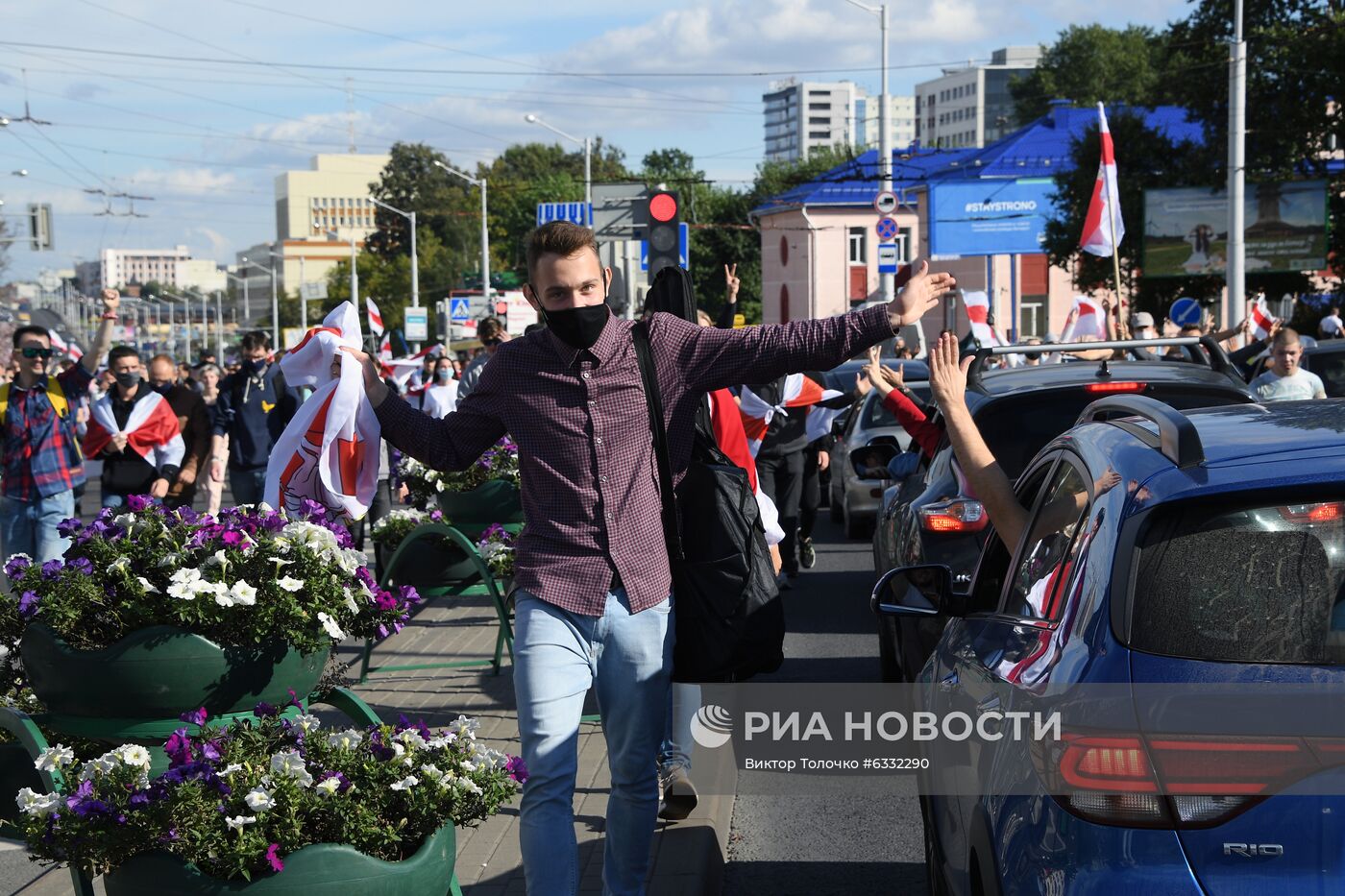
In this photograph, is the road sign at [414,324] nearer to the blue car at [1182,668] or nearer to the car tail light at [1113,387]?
the car tail light at [1113,387]

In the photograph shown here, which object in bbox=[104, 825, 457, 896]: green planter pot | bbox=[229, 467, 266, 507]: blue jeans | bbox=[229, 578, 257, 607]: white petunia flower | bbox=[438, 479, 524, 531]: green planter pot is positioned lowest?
bbox=[229, 467, 266, 507]: blue jeans

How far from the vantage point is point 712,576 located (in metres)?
4.27

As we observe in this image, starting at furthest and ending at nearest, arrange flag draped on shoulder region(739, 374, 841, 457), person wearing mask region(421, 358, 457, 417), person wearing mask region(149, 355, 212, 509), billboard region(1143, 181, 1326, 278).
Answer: billboard region(1143, 181, 1326, 278) < person wearing mask region(421, 358, 457, 417) < person wearing mask region(149, 355, 212, 509) < flag draped on shoulder region(739, 374, 841, 457)

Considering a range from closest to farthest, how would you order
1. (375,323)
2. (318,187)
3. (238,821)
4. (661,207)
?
(238,821) → (375,323) → (661,207) → (318,187)

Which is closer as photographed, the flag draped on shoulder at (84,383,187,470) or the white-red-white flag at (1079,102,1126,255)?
the flag draped on shoulder at (84,383,187,470)

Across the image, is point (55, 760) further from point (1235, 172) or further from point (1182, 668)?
point (1235, 172)

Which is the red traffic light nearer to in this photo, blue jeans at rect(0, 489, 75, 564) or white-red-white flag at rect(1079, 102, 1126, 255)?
blue jeans at rect(0, 489, 75, 564)

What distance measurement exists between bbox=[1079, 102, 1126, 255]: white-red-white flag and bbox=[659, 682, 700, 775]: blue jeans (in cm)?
1286

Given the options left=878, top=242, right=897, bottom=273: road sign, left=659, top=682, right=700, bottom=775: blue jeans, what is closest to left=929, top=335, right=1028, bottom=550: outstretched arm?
left=659, top=682, right=700, bottom=775: blue jeans

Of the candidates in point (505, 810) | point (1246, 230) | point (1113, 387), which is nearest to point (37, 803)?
point (505, 810)

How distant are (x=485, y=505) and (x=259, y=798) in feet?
18.7

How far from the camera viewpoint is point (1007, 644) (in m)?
3.45

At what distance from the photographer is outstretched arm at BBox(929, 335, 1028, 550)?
4531 mm

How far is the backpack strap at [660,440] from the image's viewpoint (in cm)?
419
